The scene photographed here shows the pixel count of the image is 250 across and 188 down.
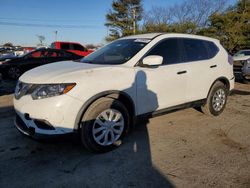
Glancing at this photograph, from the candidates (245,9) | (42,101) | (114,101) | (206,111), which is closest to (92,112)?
(114,101)

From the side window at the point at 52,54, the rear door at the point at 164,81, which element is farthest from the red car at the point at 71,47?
the rear door at the point at 164,81

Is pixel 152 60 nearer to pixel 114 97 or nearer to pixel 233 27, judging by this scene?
pixel 114 97

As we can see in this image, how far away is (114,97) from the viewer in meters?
3.57

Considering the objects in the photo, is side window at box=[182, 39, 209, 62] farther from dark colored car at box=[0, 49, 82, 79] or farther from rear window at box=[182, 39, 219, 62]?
dark colored car at box=[0, 49, 82, 79]

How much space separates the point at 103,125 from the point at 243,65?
9008 millimetres

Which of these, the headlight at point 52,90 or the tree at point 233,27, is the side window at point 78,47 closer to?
the headlight at point 52,90

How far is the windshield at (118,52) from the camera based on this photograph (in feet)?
13.3

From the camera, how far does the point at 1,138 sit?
4160 millimetres

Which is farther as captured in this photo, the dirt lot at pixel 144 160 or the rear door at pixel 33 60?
the rear door at pixel 33 60

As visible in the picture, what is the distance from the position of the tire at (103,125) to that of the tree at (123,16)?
36525mm

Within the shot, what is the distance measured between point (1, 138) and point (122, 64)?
2380mm

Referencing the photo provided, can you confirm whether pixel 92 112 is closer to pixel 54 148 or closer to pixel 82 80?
pixel 82 80

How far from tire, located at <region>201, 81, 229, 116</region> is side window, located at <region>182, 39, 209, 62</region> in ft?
2.38

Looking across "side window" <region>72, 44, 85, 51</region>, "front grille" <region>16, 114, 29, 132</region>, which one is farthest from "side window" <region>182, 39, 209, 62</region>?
"side window" <region>72, 44, 85, 51</region>
